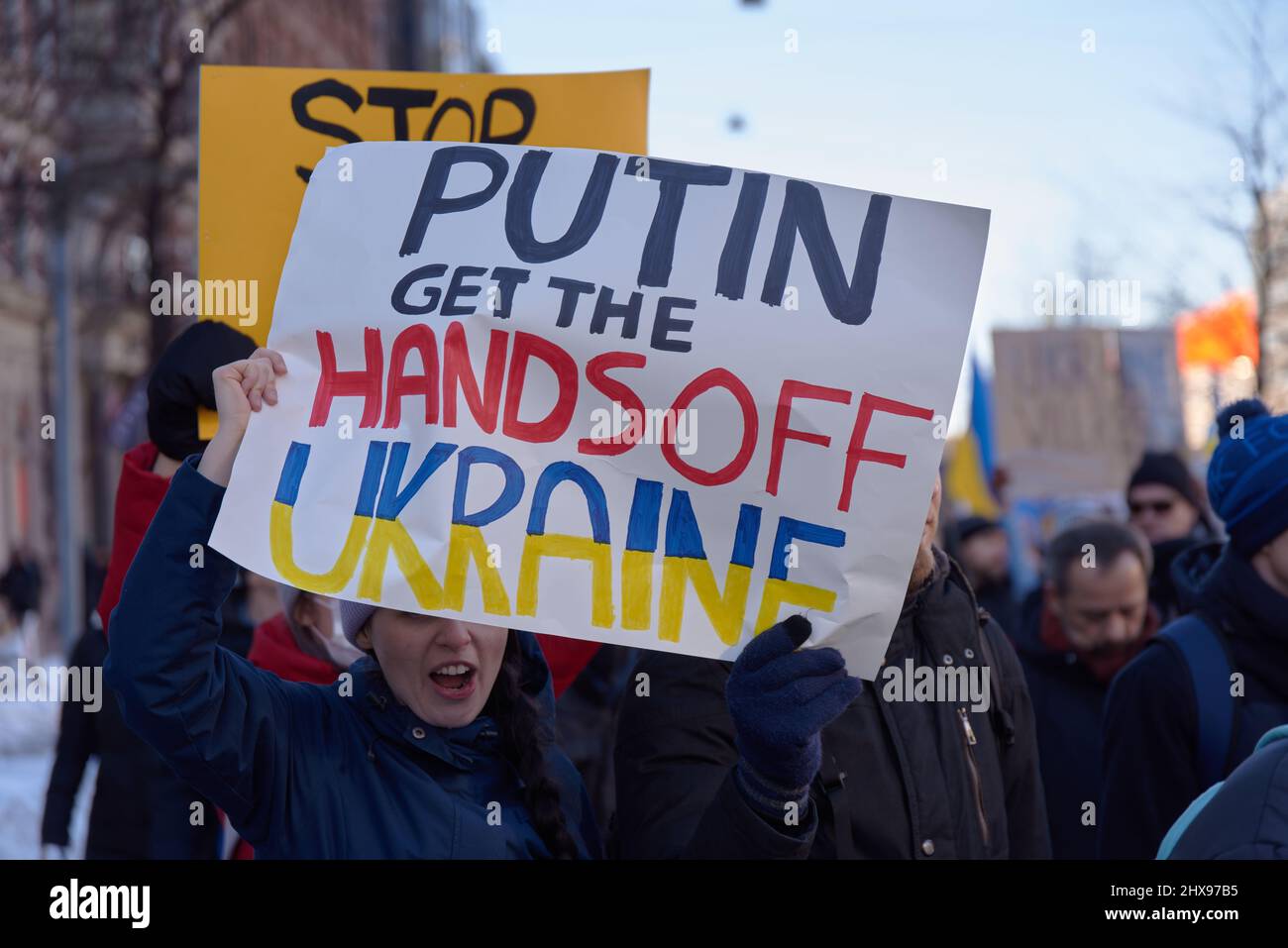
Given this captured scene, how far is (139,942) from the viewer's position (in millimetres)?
2027

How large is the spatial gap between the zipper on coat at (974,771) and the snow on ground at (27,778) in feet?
13.2

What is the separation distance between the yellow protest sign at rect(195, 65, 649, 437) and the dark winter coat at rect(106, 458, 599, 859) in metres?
0.69

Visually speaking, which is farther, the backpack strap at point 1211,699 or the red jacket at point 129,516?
the backpack strap at point 1211,699

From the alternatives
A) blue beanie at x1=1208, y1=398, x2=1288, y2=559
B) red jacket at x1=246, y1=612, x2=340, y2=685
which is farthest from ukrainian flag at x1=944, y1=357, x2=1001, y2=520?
red jacket at x1=246, y1=612, x2=340, y2=685

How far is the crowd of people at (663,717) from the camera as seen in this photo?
233 cm

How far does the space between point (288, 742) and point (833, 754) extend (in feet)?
2.93

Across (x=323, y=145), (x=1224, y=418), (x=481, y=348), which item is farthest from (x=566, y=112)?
(x=1224, y=418)

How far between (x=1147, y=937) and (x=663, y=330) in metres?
1.15

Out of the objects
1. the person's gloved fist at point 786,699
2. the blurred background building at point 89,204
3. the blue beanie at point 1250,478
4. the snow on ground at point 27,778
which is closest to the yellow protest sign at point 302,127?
the blurred background building at point 89,204

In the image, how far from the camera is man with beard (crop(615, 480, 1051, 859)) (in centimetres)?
233

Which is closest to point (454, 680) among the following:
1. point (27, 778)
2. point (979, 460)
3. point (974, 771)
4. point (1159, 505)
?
point (974, 771)

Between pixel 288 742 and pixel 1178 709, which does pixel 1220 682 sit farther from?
pixel 288 742

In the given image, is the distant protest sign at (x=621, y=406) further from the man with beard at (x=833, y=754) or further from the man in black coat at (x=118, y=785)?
the man in black coat at (x=118, y=785)

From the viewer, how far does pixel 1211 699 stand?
3.24m
